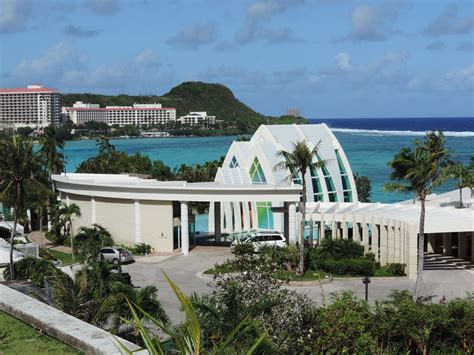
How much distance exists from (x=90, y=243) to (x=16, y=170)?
441 centimetres

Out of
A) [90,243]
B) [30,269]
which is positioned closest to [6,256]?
[30,269]

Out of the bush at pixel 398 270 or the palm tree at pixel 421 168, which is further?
the bush at pixel 398 270

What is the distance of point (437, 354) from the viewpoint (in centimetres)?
1526

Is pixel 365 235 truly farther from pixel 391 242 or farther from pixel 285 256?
pixel 285 256

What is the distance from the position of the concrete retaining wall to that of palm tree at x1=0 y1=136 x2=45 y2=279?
59.3ft

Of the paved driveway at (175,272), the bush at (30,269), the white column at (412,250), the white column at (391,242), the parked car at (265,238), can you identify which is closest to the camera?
the bush at (30,269)

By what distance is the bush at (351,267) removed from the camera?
102 ft

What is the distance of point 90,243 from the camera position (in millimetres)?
30375

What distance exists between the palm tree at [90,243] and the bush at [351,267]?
10.2 meters

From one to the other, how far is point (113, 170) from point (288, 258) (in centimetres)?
4357

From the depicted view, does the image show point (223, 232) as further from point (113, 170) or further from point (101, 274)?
point (113, 170)

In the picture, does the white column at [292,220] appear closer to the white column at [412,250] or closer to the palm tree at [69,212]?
the white column at [412,250]

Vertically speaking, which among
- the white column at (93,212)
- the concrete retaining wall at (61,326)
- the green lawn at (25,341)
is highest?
the concrete retaining wall at (61,326)

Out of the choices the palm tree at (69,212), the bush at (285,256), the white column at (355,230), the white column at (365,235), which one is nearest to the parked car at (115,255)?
the palm tree at (69,212)
